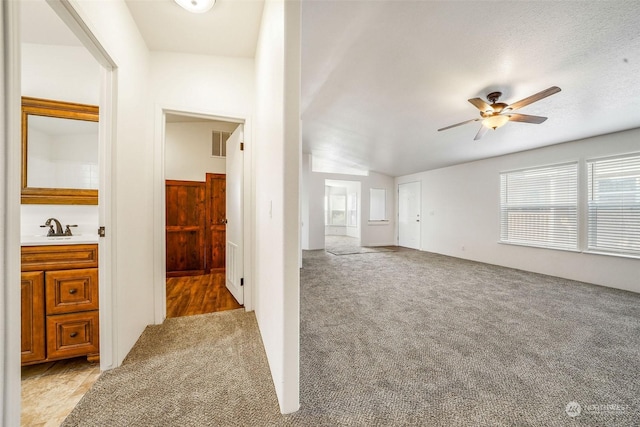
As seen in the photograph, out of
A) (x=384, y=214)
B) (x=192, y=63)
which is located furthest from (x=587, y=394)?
(x=384, y=214)

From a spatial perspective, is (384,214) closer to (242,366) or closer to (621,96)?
(621,96)

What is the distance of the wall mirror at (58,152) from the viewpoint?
184 centimetres

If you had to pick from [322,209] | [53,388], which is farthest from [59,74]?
[322,209]

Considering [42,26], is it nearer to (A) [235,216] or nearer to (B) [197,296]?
(A) [235,216]

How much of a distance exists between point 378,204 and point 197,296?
5860 millimetres

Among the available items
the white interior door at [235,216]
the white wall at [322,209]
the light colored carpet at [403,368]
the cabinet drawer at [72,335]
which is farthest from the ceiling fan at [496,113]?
the white wall at [322,209]

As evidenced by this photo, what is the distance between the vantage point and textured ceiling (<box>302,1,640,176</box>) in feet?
5.53

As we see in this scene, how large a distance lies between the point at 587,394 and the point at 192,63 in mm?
3933

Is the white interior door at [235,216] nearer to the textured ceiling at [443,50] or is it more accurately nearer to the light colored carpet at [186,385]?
the light colored carpet at [186,385]

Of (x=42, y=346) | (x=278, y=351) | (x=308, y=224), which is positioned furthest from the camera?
(x=308, y=224)

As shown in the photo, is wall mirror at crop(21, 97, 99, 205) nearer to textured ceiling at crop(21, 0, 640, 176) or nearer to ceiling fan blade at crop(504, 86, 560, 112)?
textured ceiling at crop(21, 0, 640, 176)

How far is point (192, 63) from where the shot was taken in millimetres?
2293

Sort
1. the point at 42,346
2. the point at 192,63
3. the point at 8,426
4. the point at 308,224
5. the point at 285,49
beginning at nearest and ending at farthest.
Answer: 1. the point at 8,426
2. the point at 285,49
3. the point at 42,346
4. the point at 192,63
5. the point at 308,224

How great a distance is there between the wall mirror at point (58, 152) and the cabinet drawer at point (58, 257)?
0.54m
